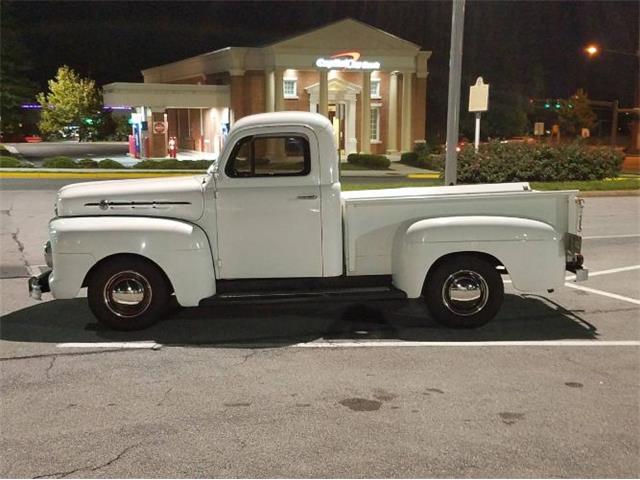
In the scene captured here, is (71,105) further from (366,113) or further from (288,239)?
(288,239)

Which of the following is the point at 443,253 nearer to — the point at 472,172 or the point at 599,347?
the point at 599,347

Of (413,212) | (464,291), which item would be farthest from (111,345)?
(464,291)

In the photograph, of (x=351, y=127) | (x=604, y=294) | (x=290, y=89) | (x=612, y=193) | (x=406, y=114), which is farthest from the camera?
(x=351, y=127)

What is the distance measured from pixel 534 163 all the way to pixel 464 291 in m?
16.7

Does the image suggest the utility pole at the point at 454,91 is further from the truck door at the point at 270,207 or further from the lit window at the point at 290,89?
the lit window at the point at 290,89

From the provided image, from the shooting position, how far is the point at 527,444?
4.36m

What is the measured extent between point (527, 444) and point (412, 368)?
1590 millimetres

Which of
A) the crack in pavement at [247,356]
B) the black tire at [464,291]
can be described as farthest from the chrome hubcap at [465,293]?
the crack in pavement at [247,356]

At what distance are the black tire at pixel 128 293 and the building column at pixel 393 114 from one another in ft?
114

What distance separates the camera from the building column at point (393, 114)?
40281mm

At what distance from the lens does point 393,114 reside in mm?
40375

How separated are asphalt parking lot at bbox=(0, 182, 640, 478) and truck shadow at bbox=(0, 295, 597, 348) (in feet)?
0.10

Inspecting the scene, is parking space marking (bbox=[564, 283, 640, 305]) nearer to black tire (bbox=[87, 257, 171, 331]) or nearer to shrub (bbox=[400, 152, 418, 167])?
black tire (bbox=[87, 257, 171, 331])

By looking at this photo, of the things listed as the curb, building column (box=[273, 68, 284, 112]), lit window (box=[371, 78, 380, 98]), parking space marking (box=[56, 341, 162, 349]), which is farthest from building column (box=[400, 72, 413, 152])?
parking space marking (box=[56, 341, 162, 349])
